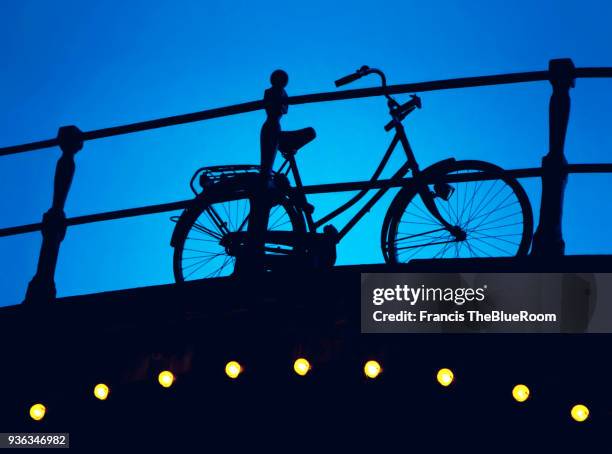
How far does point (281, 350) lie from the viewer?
5117mm

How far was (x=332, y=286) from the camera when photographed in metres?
4.80

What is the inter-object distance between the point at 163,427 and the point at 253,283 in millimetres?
1181

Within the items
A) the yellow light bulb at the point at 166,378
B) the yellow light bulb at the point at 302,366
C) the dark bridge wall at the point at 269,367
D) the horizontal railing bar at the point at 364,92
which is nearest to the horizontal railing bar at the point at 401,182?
the horizontal railing bar at the point at 364,92

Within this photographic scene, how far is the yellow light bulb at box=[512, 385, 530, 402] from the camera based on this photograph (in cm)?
471

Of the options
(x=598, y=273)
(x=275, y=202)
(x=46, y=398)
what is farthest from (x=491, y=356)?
(x=46, y=398)

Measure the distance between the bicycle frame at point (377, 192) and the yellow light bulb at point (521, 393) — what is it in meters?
1.07

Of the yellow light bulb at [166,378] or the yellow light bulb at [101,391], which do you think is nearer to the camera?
the yellow light bulb at [166,378]

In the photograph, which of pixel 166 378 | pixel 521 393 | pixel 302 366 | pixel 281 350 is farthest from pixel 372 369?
pixel 166 378

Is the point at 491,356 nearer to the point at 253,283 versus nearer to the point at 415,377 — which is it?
the point at 415,377

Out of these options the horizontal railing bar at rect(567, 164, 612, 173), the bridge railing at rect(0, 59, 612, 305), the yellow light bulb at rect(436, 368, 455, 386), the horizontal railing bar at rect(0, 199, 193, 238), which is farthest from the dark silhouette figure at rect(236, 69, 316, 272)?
the horizontal railing bar at rect(567, 164, 612, 173)

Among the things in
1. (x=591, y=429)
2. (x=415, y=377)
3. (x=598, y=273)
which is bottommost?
(x=591, y=429)

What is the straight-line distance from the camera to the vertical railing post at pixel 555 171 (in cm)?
470

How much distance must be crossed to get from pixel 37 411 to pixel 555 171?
10.8 feet

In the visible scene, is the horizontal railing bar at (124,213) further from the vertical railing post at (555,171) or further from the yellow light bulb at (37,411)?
the vertical railing post at (555,171)
